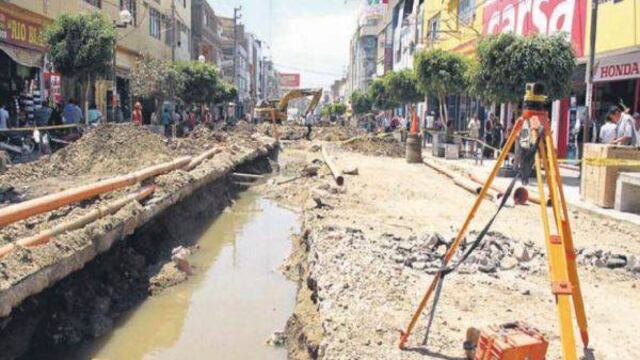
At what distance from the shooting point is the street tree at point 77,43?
62.5 ft

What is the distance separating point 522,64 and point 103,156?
9998 millimetres

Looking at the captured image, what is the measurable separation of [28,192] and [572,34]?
608 inches

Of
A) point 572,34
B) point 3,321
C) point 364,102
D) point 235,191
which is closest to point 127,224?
point 3,321

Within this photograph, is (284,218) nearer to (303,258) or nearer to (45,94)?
(303,258)

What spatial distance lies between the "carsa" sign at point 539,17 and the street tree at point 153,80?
1451 cm

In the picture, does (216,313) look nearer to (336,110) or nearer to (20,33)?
(20,33)

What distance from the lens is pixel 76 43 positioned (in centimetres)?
1911

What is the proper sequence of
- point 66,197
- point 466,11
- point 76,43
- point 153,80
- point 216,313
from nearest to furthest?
point 66,197 < point 216,313 < point 76,43 < point 153,80 < point 466,11

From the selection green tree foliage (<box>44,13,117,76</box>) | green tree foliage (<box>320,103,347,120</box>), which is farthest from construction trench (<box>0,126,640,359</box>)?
green tree foliage (<box>320,103,347,120</box>)

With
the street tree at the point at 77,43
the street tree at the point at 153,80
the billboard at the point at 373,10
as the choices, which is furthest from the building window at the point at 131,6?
the billboard at the point at 373,10

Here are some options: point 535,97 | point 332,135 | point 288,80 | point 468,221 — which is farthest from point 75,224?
point 288,80

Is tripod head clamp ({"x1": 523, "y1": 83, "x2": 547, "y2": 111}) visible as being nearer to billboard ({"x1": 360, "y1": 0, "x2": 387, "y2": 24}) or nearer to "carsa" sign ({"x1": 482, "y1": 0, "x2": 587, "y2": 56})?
"carsa" sign ({"x1": 482, "y1": 0, "x2": 587, "y2": 56})

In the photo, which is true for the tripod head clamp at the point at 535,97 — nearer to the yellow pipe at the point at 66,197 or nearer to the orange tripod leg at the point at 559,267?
the orange tripod leg at the point at 559,267

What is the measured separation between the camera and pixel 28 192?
978cm
